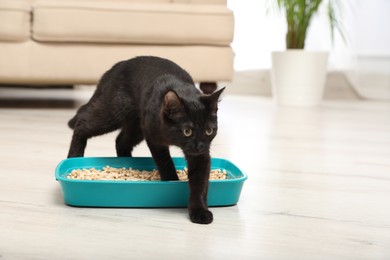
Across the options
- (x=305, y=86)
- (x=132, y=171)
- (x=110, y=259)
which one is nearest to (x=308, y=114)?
(x=305, y=86)

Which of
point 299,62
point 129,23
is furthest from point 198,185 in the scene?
point 299,62

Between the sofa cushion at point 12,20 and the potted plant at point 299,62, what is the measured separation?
173 cm

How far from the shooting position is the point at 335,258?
1049 mm

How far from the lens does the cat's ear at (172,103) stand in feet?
3.87

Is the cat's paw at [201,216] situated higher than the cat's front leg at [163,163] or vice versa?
the cat's front leg at [163,163]

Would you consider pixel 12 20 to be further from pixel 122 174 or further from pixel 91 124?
pixel 122 174

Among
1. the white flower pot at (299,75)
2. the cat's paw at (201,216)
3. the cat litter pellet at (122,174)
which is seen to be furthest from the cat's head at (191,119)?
the white flower pot at (299,75)

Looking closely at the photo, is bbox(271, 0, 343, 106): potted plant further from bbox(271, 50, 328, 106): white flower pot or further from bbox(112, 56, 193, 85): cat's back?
bbox(112, 56, 193, 85): cat's back

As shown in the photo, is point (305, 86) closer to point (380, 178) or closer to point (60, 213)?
point (380, 178)

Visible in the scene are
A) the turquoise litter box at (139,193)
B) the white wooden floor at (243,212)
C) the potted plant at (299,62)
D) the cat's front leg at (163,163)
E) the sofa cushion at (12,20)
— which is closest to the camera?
the white wooden floor at (243,212)

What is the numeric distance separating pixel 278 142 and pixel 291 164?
46 cm

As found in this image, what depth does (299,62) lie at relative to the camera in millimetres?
3904

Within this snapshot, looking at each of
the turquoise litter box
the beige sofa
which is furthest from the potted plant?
the turquoise litter box

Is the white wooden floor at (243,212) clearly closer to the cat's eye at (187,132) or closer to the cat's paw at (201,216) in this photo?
the cat's paw at (201,216)
